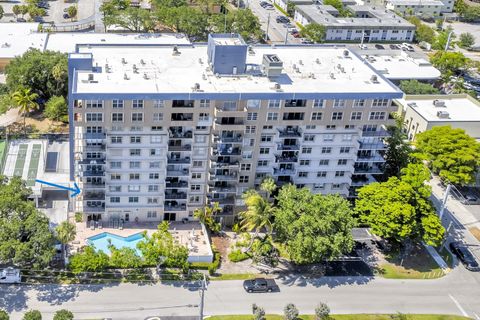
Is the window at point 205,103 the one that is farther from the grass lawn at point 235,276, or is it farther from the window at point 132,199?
the grass lawn at point 235,276

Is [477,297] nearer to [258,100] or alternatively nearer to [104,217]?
[258,100]

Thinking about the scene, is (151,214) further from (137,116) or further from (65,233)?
(137,116)

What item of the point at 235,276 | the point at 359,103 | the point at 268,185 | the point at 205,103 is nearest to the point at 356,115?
the point at 359,103

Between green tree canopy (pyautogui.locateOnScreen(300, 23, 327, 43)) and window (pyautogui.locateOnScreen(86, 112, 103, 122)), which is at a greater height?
window (pyautogui.locateOnScreen(86, 112, 103, 122))

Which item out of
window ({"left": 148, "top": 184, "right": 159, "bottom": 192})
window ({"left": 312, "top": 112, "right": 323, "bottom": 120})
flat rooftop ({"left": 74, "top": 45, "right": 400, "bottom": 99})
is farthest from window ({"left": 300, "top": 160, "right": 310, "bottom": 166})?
window ({"left": 148, "top": 184, "right": 159, "bottom": 192})

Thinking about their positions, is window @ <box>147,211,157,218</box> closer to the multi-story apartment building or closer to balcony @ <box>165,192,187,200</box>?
the multi-story apartment building
